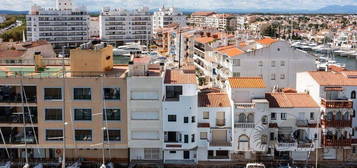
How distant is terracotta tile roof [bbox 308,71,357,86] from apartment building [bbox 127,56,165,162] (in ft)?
48.0

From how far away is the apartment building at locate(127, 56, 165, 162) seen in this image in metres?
39.3

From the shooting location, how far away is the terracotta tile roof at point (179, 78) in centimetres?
4075

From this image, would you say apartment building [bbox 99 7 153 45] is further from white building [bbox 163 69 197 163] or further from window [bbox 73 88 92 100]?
white building [bbox 163 69 197 163]

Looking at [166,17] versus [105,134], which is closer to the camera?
[105,134]

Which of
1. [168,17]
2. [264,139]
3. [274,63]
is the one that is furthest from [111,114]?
[168,17]

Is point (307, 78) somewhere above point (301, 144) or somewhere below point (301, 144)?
above

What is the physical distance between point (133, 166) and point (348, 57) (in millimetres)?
120120

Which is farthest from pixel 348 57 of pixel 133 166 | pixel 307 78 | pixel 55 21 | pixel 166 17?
pixel 133 166

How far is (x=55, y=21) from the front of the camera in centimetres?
13825

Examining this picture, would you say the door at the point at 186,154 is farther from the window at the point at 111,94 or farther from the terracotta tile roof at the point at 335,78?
the terracotta tile roof at the point at 335,78

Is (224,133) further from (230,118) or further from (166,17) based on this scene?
(166,17)

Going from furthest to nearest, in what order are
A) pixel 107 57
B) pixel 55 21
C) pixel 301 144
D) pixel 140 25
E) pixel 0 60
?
1. pixel 140 25
2. pixel 55 21
3. pixel 0 60
4. pixel 107 57
5. pixel 301 144

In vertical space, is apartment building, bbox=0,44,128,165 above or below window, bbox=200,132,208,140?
above

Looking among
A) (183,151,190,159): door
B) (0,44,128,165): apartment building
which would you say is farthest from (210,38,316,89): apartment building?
(0,44,128,165): apartment building
